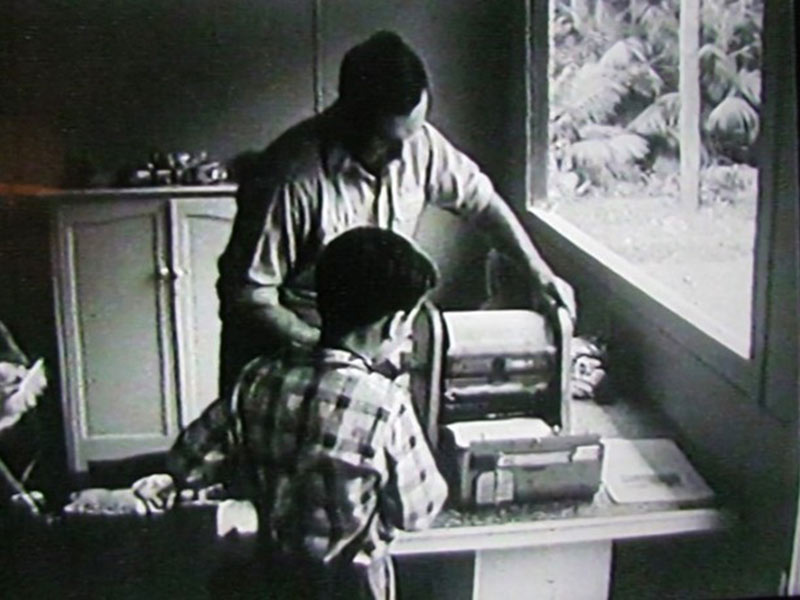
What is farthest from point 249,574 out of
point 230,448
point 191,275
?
point 191,275

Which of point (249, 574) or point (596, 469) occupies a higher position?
point (596, 469)

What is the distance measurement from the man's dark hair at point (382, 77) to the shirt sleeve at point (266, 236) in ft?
0.49

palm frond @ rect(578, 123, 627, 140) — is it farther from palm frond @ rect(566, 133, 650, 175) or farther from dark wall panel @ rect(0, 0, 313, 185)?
dark wall panel @ rect(0, 0, 313, 185)

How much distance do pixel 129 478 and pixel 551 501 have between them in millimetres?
612

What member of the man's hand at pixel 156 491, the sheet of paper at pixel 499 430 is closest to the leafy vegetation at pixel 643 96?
the sheet of paper at pixel 499 430

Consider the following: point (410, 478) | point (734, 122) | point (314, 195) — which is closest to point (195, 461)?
point (410, 478)

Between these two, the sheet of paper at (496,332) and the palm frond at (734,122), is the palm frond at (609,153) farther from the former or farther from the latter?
the sheet of paper at (496,332)

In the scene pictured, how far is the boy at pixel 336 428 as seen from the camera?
5.96ft

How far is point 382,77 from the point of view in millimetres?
1839

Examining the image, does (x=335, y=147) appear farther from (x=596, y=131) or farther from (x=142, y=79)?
(x=596, y=131)

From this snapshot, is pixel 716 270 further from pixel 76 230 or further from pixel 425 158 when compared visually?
pixel 76 230

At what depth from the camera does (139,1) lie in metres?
1.80

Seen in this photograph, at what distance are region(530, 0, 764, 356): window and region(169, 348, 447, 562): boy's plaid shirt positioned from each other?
0.39 m

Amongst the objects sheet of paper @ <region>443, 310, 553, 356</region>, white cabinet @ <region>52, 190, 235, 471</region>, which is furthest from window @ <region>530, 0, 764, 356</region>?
white cabinet @ <region>52, 190, 235, 471</region>
